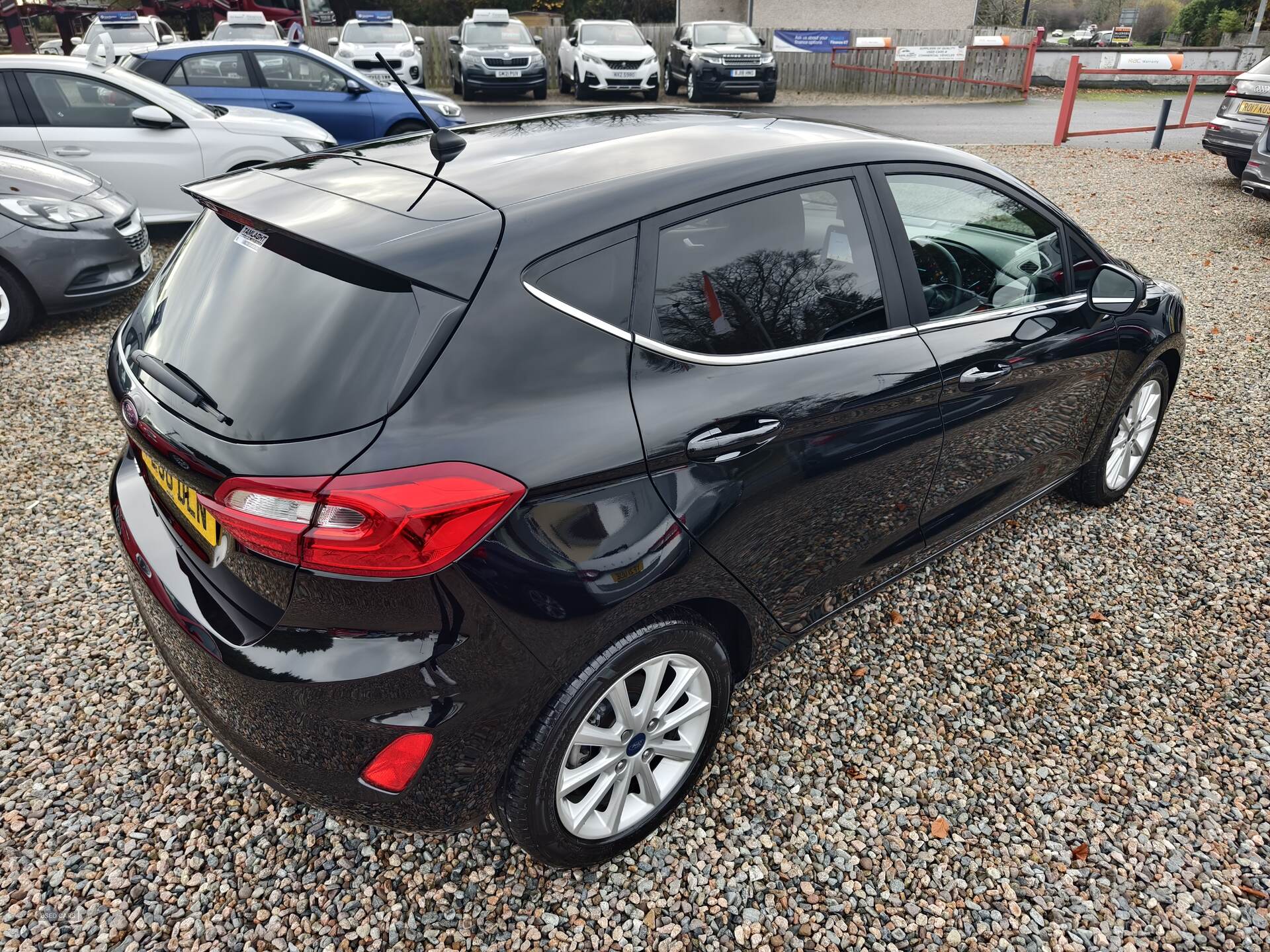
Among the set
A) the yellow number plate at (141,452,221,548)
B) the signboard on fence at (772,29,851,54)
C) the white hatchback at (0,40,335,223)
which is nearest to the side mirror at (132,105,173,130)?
the white hatchback at (0,40,335,223)

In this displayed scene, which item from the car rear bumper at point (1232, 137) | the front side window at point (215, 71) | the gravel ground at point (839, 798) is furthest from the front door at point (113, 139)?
the car rear bumper at point (1232, 137)

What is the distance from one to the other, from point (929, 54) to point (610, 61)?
→ 423 inches

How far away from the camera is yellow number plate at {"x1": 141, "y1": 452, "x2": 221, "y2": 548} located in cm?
185

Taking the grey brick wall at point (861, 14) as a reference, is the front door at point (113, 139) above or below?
below

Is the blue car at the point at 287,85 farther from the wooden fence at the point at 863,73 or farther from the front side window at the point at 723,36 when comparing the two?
the wooden fence at the point at 863,73

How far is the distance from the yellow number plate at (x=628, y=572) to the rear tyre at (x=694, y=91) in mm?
19684

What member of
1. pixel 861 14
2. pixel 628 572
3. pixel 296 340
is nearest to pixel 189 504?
pixel 296 340

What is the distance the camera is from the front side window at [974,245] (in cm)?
266

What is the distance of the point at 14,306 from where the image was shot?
553 cm

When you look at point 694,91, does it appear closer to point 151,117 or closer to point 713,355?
point 151,117

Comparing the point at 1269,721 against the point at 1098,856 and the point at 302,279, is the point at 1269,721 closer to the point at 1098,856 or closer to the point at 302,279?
the point at 1098,856

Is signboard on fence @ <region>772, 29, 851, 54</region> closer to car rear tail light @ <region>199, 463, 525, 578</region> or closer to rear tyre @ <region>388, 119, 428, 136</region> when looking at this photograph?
rear tyre @ <region>388, 119, 428, 136</region>

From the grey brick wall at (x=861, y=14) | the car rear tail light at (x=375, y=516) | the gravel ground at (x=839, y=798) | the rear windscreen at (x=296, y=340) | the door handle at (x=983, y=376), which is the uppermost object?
the grey brick wall at (x=861, y=14)

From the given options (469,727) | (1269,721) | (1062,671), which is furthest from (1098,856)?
(469,727)
